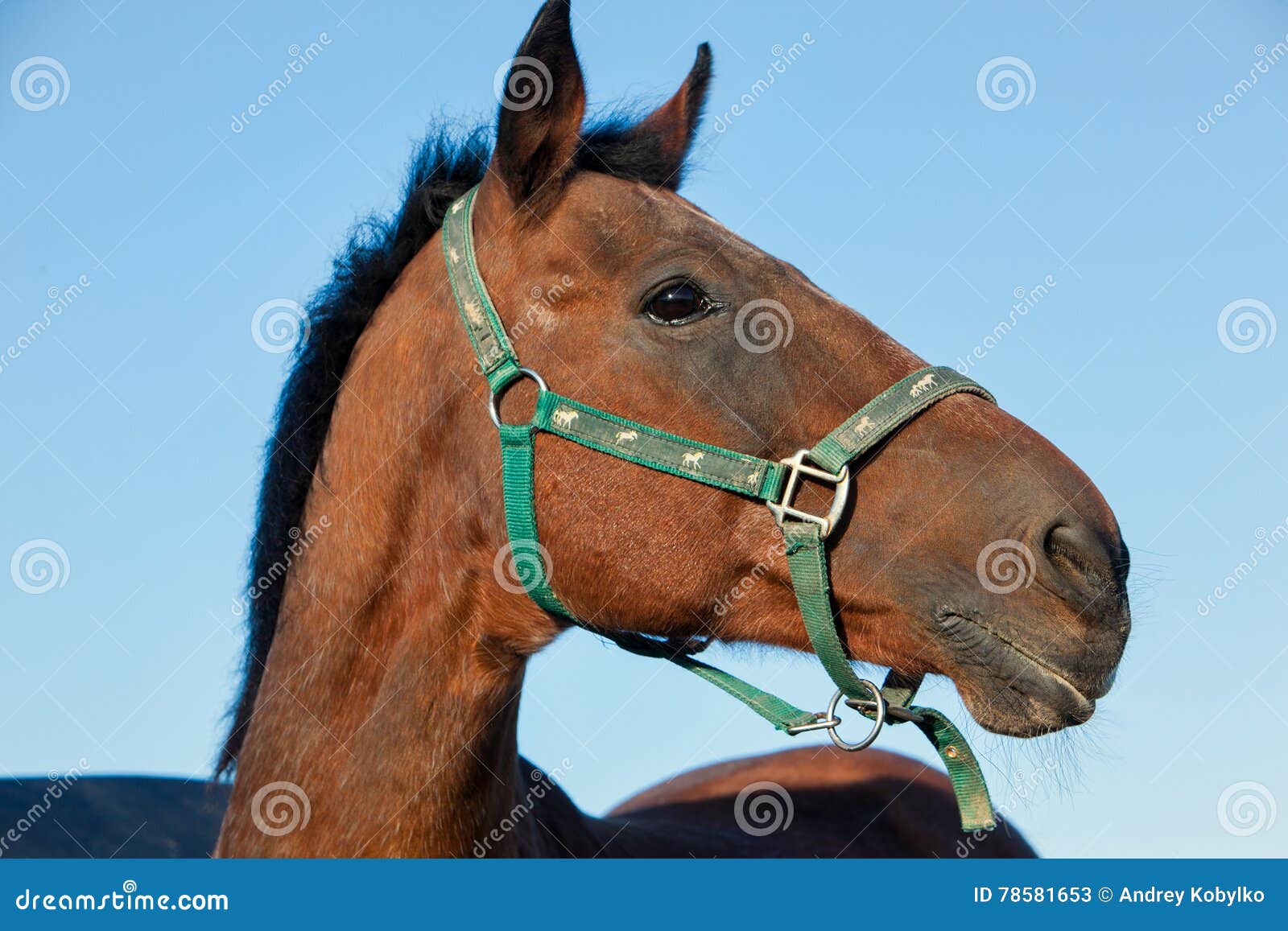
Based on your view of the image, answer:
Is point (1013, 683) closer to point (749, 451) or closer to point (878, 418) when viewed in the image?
point (878, 418)

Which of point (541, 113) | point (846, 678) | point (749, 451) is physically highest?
point (541, 113)

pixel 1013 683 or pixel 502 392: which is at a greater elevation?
pixel 1013 683

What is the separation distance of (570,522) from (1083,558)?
1.40 m

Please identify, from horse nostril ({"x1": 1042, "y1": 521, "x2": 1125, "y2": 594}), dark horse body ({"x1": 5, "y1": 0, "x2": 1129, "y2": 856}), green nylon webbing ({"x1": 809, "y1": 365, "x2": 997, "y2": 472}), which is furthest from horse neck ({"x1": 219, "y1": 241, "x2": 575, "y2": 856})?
horse nostril ({"x1": 1042, "y1": 521, "x2": 1125, "y2": 594})

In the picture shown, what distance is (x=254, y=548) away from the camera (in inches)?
143

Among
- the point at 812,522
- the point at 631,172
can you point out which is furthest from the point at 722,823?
the point at 631,172

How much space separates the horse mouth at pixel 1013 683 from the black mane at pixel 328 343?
72.0 inches

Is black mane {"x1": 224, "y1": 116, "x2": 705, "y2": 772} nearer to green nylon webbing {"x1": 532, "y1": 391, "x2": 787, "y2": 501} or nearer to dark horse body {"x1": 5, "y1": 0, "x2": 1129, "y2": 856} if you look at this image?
dark horse body {"x1": 5, "y1": 0, "x2": 1129, "y2": 856}

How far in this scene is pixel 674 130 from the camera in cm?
410

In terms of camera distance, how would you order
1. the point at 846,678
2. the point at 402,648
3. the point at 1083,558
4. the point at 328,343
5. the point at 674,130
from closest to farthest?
the point at 1083,558
the point at 846,678
the point at 402,648
the point at 328,343
the point at 674,130

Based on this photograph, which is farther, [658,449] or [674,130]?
[674,130]

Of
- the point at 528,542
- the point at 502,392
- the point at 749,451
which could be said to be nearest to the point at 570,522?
the point at 528,542

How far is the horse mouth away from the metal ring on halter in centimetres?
132

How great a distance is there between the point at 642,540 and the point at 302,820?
4.31ft
